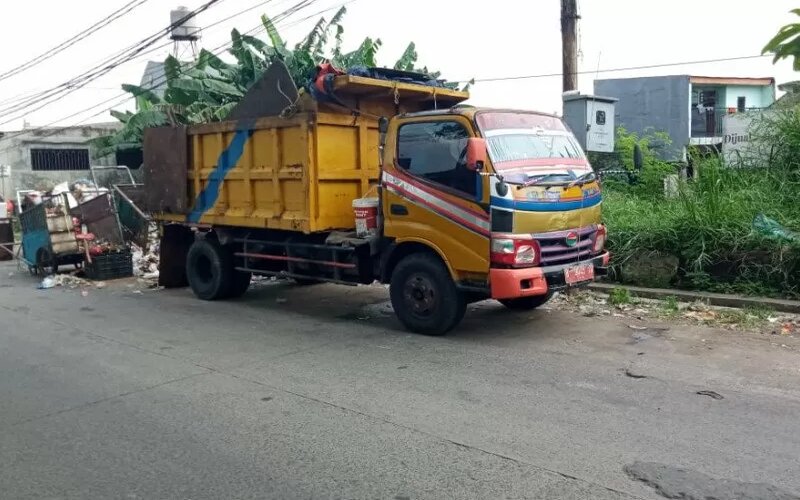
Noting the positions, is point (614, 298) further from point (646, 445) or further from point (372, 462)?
point (372, 462)

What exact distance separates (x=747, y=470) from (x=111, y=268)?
1140cm

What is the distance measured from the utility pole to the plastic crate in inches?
333

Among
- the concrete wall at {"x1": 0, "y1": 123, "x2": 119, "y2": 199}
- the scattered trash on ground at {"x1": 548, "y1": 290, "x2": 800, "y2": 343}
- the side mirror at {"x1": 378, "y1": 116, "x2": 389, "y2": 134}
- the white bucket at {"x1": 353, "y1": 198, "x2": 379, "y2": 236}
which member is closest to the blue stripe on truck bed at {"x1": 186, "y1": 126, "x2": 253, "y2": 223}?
the side mirror at {"x1": 378, "y1": 116, "x2": 389, "y2": 134}

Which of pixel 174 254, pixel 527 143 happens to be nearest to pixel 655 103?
pixel 174 254

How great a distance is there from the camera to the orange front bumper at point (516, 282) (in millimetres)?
6691

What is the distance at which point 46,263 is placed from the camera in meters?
13.2

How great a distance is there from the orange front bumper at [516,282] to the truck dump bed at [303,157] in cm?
242

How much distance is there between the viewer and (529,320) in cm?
821

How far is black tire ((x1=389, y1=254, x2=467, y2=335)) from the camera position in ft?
23.9

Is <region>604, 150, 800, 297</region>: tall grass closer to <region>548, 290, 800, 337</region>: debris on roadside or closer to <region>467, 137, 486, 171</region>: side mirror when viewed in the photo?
<region>548, 290, 800, 337</region>: debris on roadside

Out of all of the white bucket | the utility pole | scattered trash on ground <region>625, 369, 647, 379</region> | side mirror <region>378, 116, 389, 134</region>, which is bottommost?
scattered trash on ground <region>625, 369, 647, 379</region>

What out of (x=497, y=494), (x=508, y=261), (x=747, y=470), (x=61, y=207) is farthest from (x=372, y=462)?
(x=61, y=207)

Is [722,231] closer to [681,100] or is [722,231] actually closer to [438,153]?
[438,153]

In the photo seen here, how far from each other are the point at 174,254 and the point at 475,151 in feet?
21.1
